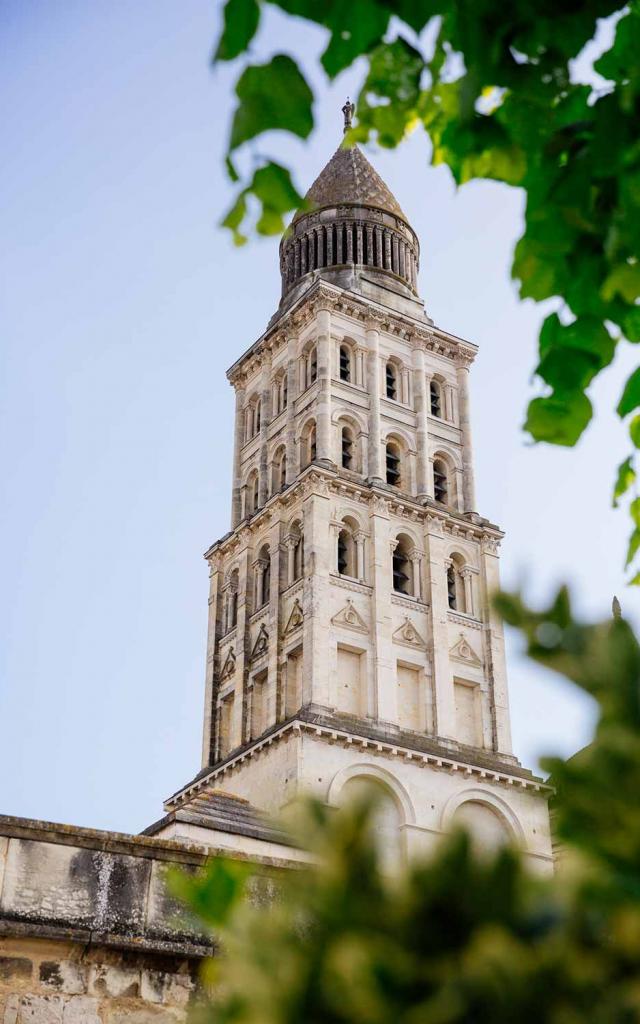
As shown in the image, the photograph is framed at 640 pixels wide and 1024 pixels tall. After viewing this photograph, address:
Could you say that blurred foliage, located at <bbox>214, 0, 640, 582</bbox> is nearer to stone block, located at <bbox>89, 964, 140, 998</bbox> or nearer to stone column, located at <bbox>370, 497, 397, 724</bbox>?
stone block, located at <bbox>89, 964, 140, 998</bbox>

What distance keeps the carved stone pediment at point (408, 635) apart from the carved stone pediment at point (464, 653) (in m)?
1.04

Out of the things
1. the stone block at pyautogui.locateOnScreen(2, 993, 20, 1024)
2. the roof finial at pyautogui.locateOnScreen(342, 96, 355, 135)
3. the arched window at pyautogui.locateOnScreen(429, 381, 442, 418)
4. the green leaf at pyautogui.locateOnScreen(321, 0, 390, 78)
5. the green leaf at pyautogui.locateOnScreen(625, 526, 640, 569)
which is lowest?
the stone block at pyautogui.locateOnScreen(2, 993, 20, 1024)

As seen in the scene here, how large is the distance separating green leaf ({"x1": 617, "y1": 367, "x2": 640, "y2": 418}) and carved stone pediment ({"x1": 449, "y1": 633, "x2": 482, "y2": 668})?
33828 mm

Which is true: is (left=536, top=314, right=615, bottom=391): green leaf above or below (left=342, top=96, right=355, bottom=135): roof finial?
below

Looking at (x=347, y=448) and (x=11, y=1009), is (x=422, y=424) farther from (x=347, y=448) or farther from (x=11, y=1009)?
(x=11, y=1009)

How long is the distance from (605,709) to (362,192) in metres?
45.3

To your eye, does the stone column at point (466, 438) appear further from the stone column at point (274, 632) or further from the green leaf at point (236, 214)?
the green leaf at point (236, 214)

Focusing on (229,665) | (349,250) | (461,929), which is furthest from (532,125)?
(349,250)

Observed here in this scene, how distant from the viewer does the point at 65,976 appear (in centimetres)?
633

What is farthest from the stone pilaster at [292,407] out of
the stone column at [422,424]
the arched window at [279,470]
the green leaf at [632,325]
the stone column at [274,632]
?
the green leaf at [632,325]

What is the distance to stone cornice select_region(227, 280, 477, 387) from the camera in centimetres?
4097

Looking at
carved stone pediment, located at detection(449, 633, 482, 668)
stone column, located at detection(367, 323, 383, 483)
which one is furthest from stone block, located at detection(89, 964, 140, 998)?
stone column, located at detection(367, 323, 383, 483)

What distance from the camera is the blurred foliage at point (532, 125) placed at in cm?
285

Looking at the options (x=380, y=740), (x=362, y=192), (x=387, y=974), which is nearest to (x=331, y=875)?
(x=387, y=974)
